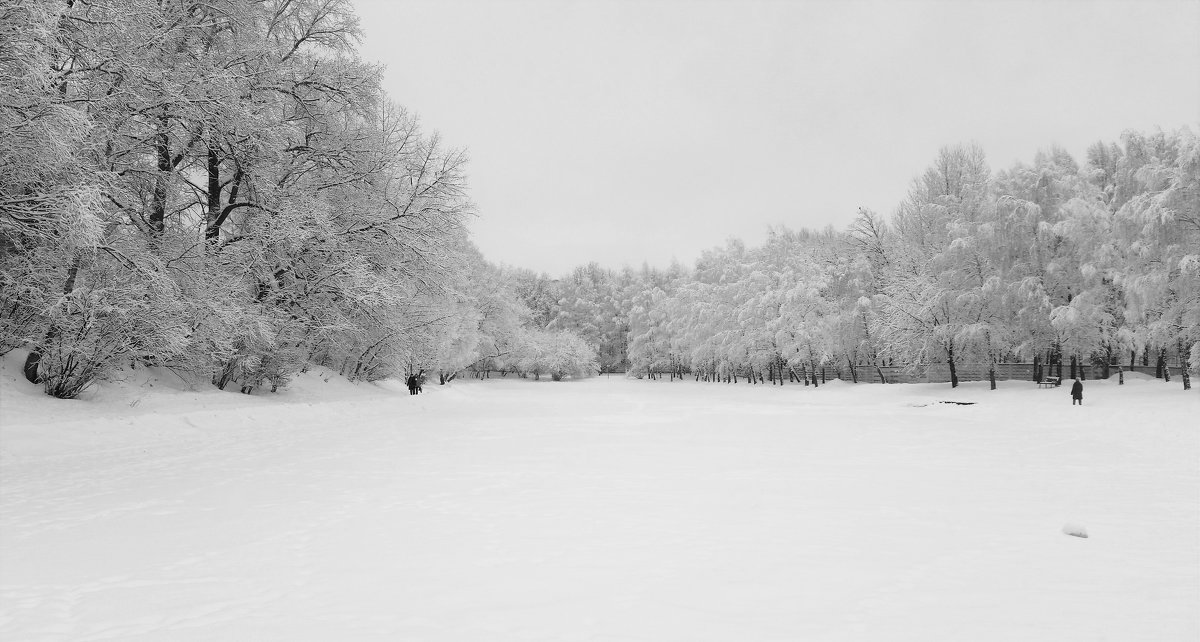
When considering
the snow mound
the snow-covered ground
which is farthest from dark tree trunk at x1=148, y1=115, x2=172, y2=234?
the snow mound

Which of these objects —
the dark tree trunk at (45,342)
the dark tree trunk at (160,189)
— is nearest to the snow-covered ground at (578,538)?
the dark tree trunk at (45,342)

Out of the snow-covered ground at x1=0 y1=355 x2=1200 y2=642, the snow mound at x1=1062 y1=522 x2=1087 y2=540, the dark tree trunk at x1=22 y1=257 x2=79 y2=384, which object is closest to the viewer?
the snow-covered ground at x1=0 y1=355 x2=1200 y2=642

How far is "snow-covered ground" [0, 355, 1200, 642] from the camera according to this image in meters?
3.99

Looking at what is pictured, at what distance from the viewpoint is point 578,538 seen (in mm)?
5891

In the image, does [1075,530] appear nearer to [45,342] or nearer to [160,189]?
[45,342]

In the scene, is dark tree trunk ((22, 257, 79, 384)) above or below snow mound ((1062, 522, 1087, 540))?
above

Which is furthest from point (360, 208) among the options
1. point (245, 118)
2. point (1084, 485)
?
point (1084, 485)

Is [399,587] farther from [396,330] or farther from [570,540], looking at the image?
[396,330]

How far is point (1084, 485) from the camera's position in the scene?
8.81 meters

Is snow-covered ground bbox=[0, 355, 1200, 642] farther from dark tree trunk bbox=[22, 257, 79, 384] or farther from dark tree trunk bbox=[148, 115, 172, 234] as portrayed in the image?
dark tree trunk bbox=[148, 115, 172, 234]

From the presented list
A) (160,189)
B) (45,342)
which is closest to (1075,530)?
(45,342)

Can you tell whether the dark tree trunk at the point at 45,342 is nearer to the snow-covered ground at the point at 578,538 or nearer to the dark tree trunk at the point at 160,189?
the snow-covered ground at the point at 578,538

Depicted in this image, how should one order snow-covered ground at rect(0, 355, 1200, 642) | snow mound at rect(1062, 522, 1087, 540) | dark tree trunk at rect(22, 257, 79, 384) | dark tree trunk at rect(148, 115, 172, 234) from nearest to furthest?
snow-covered ground at rect(0, 355, 1200, 642) < snow mound at rect(1062, 522, 1087, 540) < dark tree trunk at rect(22, 257, 79, 384) < dark tree trunk at rect(148, 115, 172, 234)

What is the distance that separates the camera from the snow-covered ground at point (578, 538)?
3.99m
